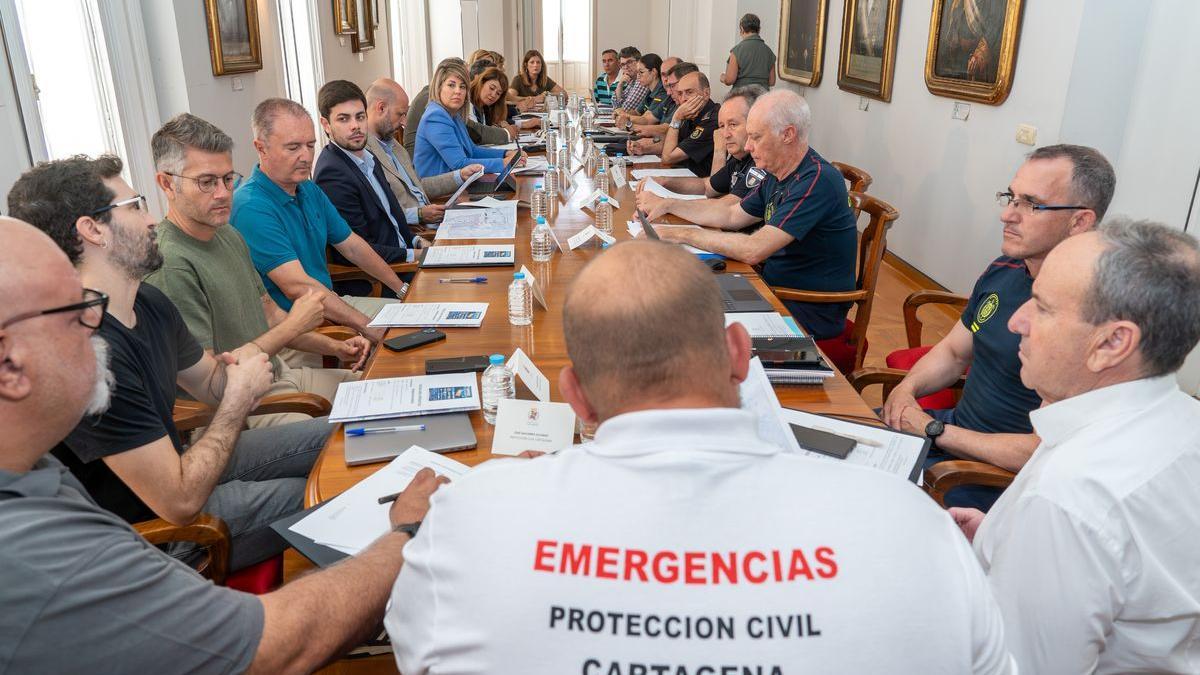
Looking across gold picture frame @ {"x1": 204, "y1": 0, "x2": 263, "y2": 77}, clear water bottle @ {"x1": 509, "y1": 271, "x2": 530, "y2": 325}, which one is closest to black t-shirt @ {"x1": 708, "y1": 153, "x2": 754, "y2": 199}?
clear water bottle @ {"x1": 509, "y1": 271, "x2": 530, "y2": 325}

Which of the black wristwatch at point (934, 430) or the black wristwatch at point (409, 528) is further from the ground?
the black wristwatch at point (409, 528)

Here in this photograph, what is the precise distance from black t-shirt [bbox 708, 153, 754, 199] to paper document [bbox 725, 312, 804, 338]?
6.19ft

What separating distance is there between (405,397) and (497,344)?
400 millimetres

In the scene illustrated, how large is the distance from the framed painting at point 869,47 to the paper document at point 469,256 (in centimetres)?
388

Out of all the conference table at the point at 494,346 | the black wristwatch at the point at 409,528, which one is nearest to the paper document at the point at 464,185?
the conference table at the point at 494,346

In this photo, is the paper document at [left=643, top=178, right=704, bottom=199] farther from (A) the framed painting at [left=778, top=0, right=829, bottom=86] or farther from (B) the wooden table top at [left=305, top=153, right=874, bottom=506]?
(A) the framed painting at [left=778, top=0, right=829, bottom=86]

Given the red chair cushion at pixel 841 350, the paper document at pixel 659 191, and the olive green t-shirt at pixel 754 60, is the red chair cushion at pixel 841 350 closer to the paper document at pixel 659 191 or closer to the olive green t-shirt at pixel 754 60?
the paper document at pixel 659 191

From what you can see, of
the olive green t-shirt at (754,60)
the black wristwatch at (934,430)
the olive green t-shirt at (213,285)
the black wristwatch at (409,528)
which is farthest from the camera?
the olive green t-shirt at (754,60)

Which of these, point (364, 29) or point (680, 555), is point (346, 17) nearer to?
point (364, 29)

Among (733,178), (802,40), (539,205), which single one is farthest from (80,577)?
(802,40)

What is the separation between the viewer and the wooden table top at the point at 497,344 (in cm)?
148

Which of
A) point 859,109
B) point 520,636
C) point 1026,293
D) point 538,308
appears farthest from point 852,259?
point 859,109

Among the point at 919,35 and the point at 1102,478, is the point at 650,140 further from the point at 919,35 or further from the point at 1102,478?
the point at 1102,478

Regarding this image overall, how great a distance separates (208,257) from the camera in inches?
88.7
